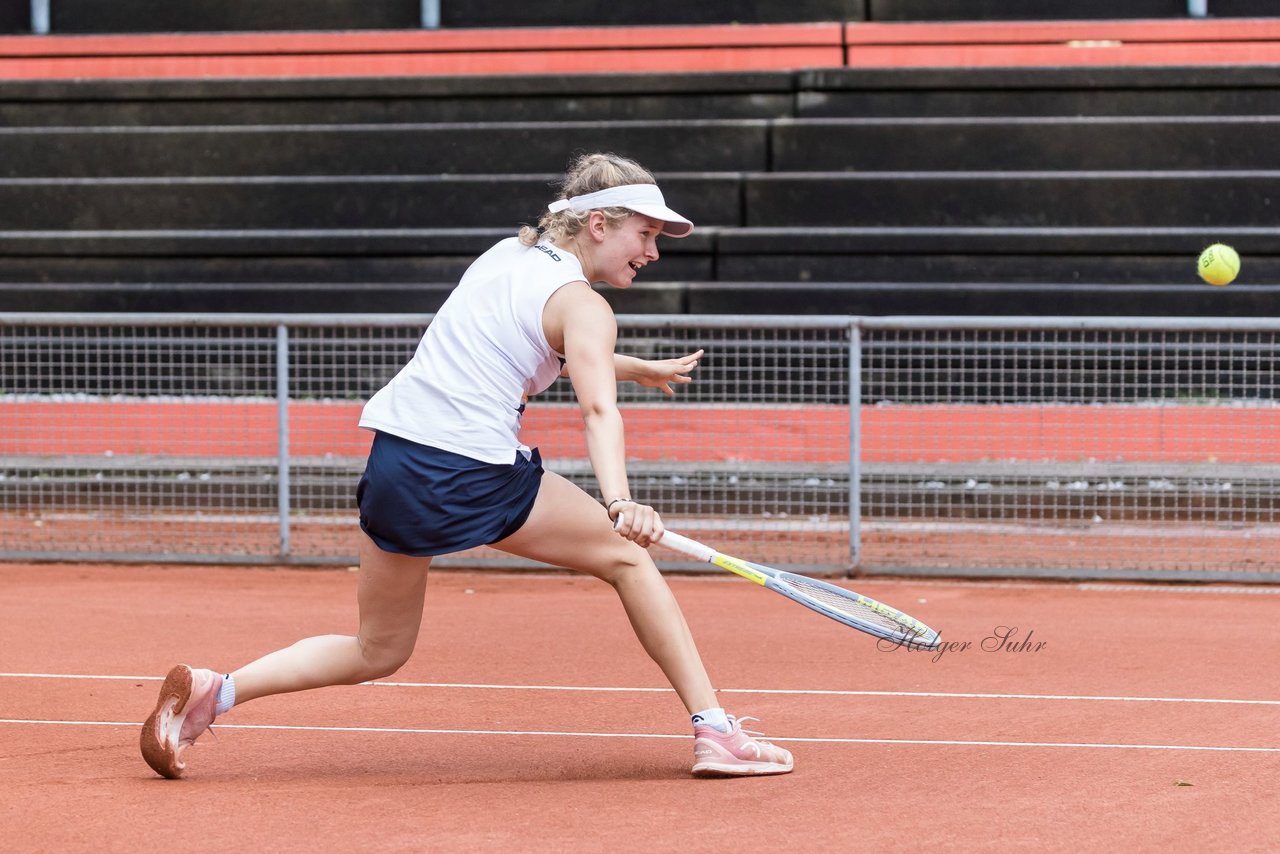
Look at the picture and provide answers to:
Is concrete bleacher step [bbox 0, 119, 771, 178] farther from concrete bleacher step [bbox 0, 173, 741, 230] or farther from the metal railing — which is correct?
the metal railing

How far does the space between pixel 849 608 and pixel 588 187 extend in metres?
1.63

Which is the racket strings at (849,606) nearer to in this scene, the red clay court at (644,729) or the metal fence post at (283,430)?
the red clay court at (644,729)

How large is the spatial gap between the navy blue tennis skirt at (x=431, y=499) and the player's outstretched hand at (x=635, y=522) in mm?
455

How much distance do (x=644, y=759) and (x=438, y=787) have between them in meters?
0.75

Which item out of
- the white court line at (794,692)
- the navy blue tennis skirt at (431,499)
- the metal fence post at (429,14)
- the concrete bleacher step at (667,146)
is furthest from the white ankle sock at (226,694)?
the metal fence post at (429,14)

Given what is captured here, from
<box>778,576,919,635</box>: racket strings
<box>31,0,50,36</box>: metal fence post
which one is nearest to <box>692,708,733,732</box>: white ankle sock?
<box>778,576,919,635</box>: racket strings

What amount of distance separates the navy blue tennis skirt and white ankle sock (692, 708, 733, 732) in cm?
80

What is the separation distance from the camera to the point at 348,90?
17609mm

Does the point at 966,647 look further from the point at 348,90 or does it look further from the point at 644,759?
the point at 348,90

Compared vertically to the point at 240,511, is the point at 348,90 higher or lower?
higher

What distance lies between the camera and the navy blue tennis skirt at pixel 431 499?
189 inches

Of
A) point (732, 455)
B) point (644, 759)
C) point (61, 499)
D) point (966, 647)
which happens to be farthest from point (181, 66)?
point (644, 759)

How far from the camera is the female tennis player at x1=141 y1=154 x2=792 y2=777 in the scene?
4801 millimetres

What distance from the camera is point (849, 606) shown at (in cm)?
552
